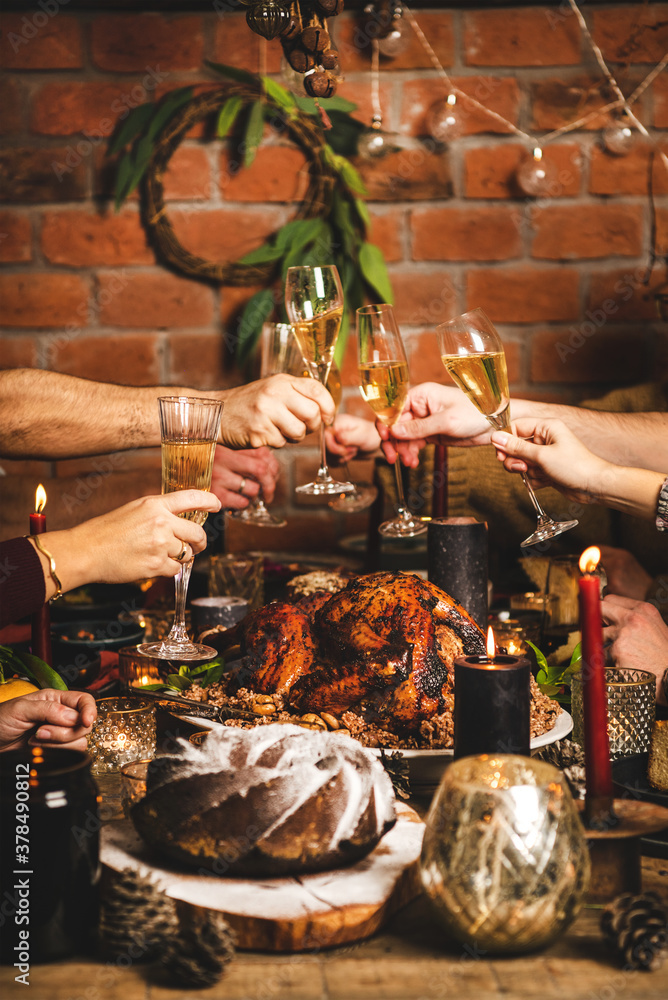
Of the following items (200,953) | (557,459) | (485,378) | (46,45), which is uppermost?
(46,45)

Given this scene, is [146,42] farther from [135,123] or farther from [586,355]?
[586,355]

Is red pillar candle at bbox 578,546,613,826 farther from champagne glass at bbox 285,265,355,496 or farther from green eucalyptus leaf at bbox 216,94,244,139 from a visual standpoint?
green eucalyptus leaf at bbox 216,94,244,139

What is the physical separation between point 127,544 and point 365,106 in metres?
1.55

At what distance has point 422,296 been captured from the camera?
2.20 metres

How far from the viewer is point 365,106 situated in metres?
2.16

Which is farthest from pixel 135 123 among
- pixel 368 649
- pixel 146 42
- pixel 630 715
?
pixel 630 715

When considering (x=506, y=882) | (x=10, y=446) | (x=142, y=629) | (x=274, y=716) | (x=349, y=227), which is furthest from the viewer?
(x=349, y=227)

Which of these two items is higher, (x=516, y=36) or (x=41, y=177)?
(x=516, y=36)

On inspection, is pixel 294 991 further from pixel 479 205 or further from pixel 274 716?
pixel 479 205

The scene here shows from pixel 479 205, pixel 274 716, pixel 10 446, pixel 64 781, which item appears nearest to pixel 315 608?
pixel 274 716

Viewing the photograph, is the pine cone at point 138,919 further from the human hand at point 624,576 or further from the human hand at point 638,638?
the human hand at point 624,576

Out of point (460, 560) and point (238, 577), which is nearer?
point (460, 560)

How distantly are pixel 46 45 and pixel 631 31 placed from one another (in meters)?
1.31

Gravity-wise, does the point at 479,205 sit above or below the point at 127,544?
above
